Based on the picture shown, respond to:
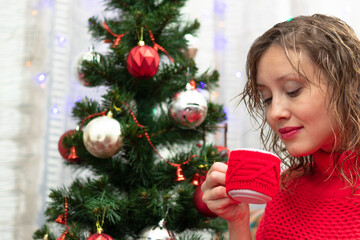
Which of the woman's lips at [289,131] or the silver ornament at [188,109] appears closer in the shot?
the woman's lips at [289,131]

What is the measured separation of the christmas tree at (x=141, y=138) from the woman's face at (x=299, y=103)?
37 cm

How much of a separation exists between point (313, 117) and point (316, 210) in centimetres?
22

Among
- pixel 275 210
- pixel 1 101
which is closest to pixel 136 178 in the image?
pixel 275 210

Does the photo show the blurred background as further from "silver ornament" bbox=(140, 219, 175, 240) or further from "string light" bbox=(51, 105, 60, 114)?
"silver ornament" bbox=(140, 219, 175, 240)

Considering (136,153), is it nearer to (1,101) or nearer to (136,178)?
(136,178)

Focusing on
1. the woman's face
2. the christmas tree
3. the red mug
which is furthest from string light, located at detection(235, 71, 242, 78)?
the red mug

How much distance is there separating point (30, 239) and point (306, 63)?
1.30m

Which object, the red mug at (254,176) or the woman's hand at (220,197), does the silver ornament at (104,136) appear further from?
the red mug at (254,176)

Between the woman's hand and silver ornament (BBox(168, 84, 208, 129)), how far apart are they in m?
0.33

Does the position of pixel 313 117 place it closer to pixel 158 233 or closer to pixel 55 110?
pixel 158 233

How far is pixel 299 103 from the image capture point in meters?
0.70

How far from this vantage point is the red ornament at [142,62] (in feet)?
3.46

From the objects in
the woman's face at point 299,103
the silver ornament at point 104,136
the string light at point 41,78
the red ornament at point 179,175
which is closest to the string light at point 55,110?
the string light at point 41,78

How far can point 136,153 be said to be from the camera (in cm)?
108
